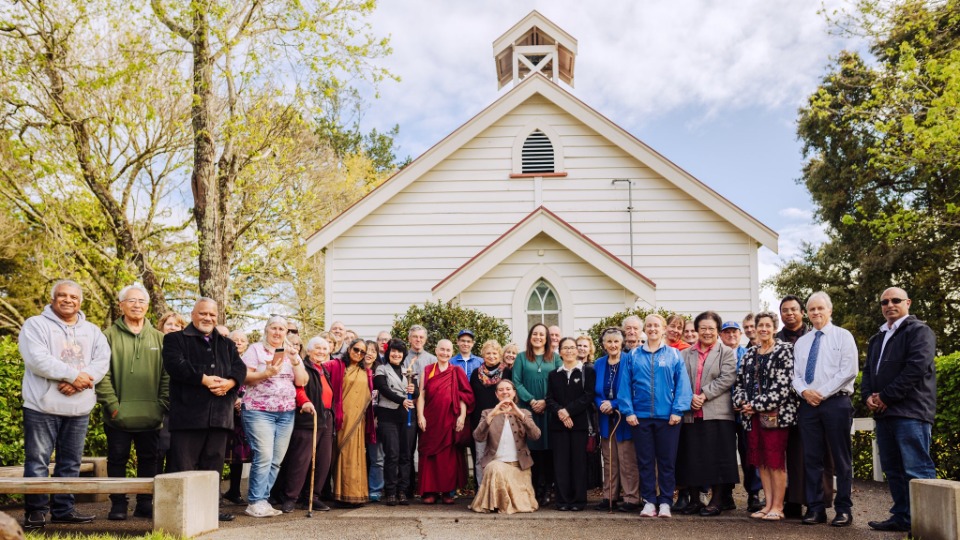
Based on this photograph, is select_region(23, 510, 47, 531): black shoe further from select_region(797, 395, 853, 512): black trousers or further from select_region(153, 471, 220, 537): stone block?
select_region(797, 395, 853, 512): black trousers

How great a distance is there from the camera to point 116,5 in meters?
16.1

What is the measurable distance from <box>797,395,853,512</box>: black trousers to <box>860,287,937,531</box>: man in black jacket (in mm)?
277

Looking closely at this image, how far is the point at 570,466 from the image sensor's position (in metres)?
8.75

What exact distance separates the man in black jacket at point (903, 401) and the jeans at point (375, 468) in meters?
5.23

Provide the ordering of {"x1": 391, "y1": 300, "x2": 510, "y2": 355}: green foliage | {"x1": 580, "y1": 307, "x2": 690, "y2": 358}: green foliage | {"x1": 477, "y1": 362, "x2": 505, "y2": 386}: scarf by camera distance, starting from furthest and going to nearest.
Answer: {"x1": 391, "y1": 300, "x2": 510, "y2": 355}: green foliage → {"x1": 580, "y1": 307, "x2": 690, "y2": 358}: green foliage → {"x1": 477, "y1": 362, "x2": 505, "y2": 386}: scarf

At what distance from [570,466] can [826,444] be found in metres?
2.62

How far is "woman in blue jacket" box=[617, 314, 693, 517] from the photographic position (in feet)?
26.8

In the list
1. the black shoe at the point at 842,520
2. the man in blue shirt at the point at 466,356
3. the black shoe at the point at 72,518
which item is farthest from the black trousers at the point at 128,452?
the black shoe at the point at 842,520

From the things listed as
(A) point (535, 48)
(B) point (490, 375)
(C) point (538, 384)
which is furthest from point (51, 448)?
(A) point (535, 48)

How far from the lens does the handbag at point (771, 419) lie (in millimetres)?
7773

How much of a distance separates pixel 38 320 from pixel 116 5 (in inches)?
439

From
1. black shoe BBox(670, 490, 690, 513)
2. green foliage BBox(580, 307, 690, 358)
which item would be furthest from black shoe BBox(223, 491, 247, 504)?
green foliage BBox(580, 307, 690, 358)

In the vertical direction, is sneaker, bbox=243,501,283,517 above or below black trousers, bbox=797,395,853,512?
below

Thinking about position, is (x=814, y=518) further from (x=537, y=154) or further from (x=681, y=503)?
(x=537, y=154)
